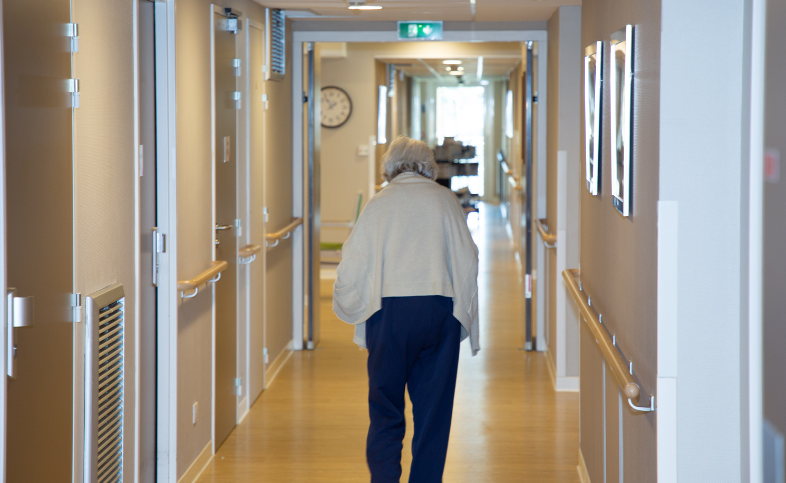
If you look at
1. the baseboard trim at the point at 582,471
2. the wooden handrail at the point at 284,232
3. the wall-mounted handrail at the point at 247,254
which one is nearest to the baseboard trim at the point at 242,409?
the wall-mounted handrail at the point at 247,254

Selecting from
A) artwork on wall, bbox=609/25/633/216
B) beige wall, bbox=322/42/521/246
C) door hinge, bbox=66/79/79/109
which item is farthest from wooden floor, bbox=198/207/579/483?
beige wall, bbox=322/42/521/246

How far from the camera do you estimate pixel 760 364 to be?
2000 millimetres

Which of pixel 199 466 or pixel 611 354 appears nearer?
pixel 611 354

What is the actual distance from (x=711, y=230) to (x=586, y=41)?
1878 mm

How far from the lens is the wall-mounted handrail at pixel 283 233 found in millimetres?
5566

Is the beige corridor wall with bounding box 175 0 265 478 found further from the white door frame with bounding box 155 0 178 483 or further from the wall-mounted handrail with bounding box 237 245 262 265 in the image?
the wall-mounted handrail with bounding box 237 245 262 265

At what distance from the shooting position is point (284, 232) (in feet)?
19.3

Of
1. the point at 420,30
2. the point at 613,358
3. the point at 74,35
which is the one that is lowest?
the point at 613,358

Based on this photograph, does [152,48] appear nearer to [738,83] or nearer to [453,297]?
[453,297]

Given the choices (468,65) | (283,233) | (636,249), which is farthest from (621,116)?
(468,65)

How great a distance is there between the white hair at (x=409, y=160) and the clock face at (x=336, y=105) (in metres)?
6.86

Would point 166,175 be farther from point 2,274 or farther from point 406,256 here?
point 2,274

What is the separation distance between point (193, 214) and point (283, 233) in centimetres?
193

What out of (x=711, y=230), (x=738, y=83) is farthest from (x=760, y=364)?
(x=738, y=83)
